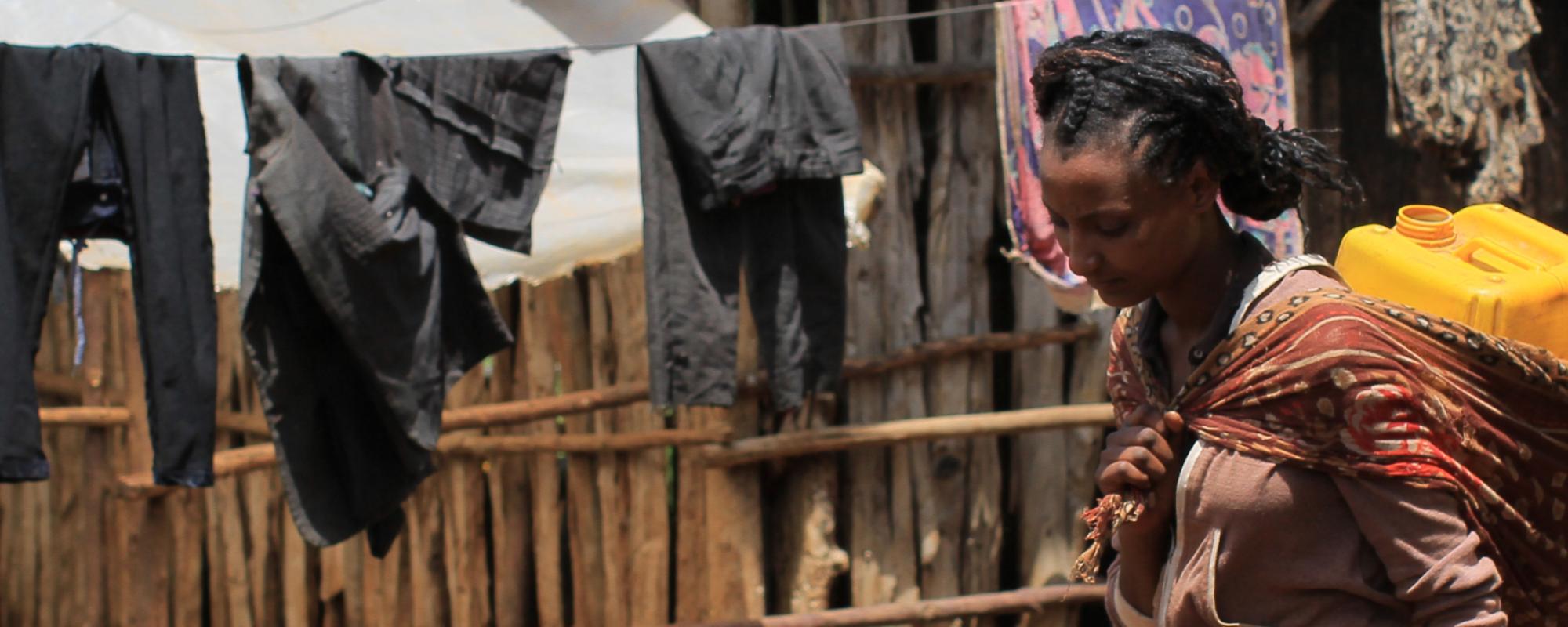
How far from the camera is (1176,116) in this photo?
5.35 feet

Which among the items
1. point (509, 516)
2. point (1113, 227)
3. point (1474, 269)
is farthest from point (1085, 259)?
point (509, 516)

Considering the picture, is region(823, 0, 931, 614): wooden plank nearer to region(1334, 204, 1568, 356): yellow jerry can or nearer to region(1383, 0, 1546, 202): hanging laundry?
region(1383, 0, 1546, 202): hanging laundry

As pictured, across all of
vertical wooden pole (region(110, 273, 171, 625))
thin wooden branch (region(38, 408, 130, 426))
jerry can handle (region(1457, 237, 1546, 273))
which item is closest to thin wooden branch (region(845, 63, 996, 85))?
vertical wooden pole (region(110, 273, 171, 625))

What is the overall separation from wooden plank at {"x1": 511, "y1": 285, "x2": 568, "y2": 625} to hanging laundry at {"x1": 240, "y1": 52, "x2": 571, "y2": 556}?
109cm

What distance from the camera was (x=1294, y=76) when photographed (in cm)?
497

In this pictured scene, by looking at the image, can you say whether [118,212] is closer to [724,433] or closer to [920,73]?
[724,433]

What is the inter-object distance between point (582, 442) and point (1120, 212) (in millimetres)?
3239

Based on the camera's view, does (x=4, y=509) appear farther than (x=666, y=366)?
Yes

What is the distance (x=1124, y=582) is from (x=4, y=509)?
16.3 ft

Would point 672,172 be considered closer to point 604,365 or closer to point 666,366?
point 666,366

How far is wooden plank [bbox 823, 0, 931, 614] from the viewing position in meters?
4.65

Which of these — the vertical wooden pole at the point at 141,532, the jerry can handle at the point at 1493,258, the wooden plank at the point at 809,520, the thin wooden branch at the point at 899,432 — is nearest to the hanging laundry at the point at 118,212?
the vertical wooden pole at the point at 141,532

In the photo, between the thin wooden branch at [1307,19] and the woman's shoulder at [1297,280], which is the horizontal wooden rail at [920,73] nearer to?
the thin wooden branch at [1307,19]

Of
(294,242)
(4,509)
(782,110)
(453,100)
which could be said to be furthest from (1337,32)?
(4,509)
